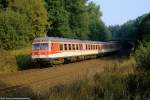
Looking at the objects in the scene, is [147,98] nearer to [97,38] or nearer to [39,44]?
[39,44]

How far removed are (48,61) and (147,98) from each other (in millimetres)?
19954

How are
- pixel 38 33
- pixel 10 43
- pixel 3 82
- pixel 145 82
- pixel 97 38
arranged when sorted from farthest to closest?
pixel 97 38 < pixel 38 33 < pixel 10 43 < pixel 3 82 < pixel 145 82

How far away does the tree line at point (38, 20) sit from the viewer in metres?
45.0

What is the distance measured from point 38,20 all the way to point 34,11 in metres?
1.57

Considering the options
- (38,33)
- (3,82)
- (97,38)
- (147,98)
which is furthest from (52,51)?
(97,38)

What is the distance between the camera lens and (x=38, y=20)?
55.7 meters

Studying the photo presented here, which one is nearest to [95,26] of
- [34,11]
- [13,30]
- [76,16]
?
[76,16]

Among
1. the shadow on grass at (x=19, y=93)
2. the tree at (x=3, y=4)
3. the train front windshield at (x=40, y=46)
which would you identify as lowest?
the shadow on grass at (x=19, y=93)

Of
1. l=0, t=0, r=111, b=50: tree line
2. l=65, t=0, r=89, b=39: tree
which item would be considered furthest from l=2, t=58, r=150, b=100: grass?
l=65, t=0, r=89, b=39: tree

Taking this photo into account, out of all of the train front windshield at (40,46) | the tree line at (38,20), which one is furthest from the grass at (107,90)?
the tree line at (38,20)

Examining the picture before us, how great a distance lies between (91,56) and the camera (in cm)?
4597

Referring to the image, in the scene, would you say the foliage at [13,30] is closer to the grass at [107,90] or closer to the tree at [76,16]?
the tree at [76,16]

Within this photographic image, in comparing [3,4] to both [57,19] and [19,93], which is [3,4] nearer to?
[57,19]

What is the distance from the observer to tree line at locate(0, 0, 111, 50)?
45.0 meters
